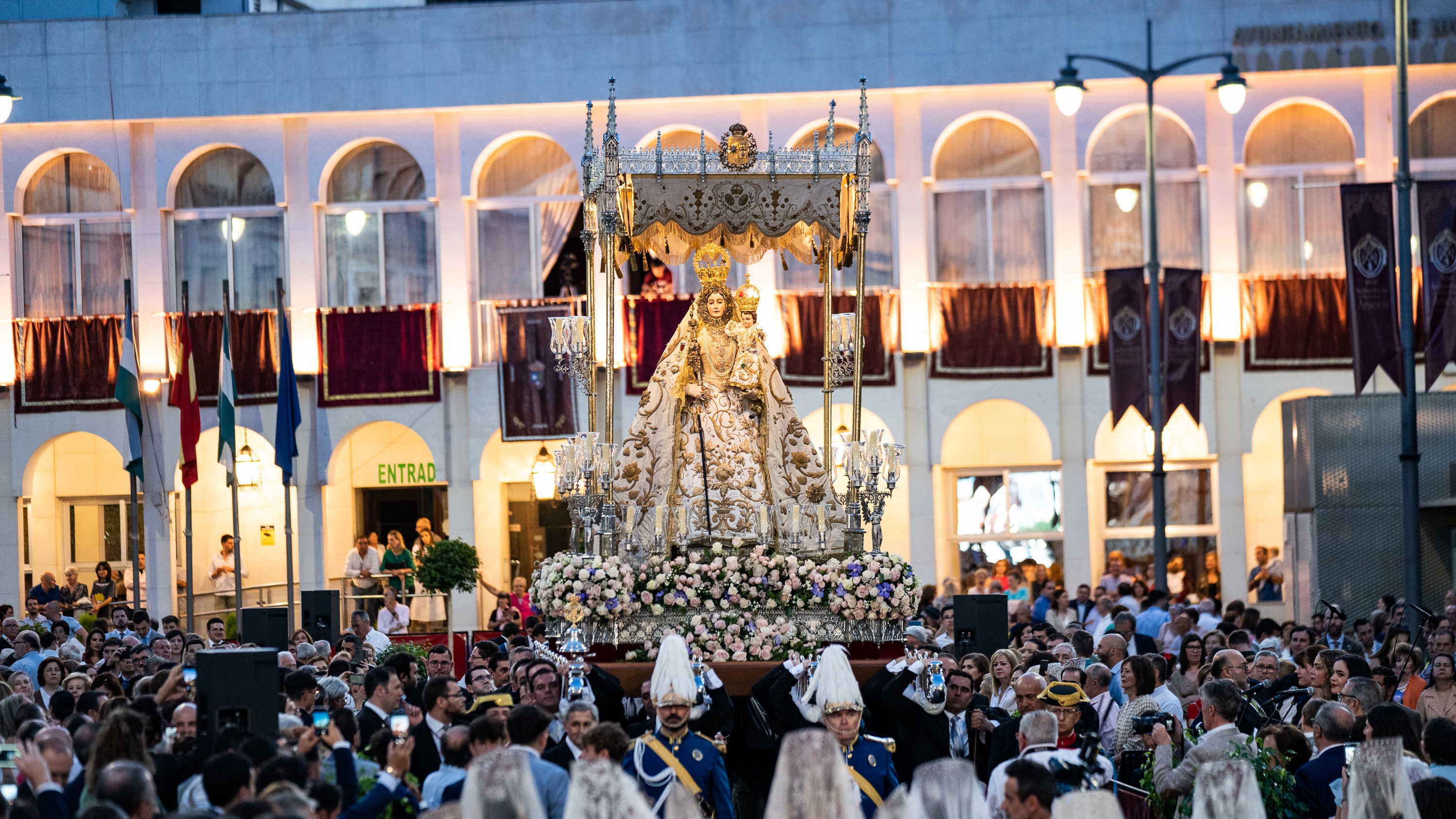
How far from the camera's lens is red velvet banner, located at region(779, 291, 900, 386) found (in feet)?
100

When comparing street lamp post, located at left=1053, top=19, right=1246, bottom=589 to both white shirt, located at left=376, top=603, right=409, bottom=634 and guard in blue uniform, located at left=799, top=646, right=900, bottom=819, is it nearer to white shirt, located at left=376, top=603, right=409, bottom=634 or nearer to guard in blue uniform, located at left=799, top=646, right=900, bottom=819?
white shirt, located at left=376, top=603, right=409, bottom=634

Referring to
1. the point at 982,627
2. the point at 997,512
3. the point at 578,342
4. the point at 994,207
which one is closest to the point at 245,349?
the point at 994,207

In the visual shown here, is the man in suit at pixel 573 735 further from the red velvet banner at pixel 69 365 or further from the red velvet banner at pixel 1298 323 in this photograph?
the red velvet banner at pixel 69 365

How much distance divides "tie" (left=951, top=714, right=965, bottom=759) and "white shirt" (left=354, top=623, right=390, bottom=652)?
Answer: 8.48m

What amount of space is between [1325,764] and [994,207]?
22200 millimetres

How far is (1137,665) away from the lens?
11.8m

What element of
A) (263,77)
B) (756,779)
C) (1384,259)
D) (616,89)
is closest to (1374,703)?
(756,779)

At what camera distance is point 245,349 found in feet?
103

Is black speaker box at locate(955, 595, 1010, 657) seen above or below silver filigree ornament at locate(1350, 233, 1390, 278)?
below

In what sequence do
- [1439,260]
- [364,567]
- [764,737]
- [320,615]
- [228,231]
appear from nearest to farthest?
[764,737] < [320,615] < [1439,260] < [364,567] < [228,231]

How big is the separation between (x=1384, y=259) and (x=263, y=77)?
1849 centimetres

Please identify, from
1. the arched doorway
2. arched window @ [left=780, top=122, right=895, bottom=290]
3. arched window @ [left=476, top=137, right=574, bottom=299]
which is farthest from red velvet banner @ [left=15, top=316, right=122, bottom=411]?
the arched doorway

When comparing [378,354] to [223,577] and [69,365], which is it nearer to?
[223,577]

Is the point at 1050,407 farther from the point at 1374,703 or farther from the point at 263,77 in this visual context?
the point at 1374,703
